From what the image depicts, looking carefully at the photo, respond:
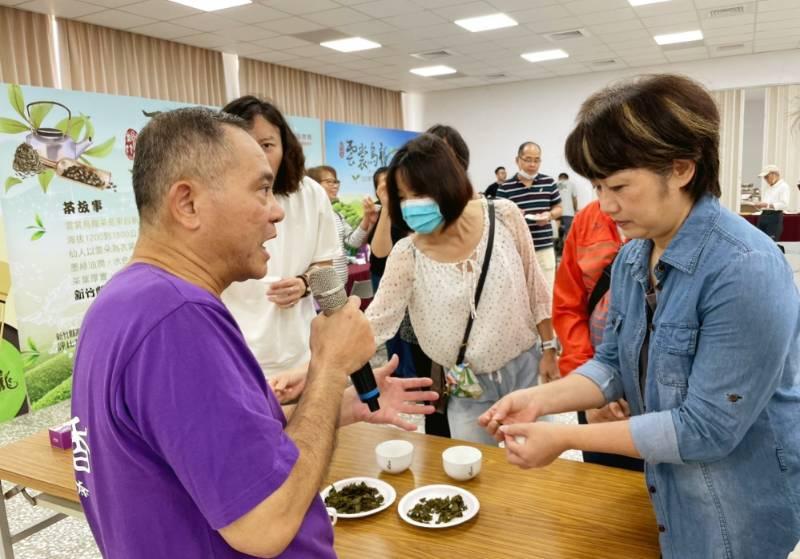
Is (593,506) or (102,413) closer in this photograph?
(102,413)

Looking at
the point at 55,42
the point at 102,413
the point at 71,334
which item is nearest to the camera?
the point at 102,413

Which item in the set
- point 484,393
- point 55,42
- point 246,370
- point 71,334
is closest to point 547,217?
point 484,393

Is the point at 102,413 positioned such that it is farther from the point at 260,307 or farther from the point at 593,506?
the point at 260,307

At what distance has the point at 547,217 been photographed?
16.6 feet

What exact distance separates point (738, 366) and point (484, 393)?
3.33 feet

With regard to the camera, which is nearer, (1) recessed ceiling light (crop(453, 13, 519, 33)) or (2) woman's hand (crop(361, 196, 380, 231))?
(2) woman's hand (crop(361, 196, 380, 231))

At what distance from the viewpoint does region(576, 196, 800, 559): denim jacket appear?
93cm

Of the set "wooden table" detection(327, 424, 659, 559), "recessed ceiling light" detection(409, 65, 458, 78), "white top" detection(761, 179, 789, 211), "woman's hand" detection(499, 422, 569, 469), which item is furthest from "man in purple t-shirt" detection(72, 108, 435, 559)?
"white top" detection(761, 179, 789, 211)

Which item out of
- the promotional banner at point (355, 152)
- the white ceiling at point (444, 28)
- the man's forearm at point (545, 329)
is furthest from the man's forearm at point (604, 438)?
the promotional banner at point (355, 152)

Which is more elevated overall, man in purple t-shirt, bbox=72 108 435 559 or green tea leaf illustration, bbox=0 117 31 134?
green tea leaf illustration, bbox=0 117 31 134

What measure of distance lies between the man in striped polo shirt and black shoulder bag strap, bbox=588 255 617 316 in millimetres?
3230

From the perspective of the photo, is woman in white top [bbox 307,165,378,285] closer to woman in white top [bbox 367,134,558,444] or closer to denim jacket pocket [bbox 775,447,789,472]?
woman in white top [bbox 367,134,558,444]

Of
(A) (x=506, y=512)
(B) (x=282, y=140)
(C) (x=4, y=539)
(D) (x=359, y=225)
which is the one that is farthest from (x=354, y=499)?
(D) (x=359, y=225)

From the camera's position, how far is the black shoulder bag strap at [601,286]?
182cm
